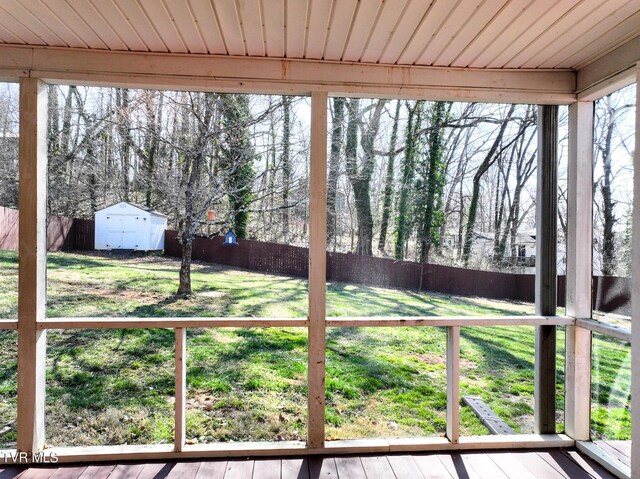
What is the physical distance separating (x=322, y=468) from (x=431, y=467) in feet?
2.08

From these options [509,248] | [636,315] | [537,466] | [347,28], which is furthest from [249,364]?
[636,315]

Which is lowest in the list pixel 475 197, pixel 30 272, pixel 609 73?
pixel 30 272

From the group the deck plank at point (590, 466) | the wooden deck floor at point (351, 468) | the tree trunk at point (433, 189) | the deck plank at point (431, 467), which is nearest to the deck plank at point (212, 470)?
the wooden deck floor at point (351, 468)

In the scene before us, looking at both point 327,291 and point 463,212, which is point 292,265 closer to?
point 327,291

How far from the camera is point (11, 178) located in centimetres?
229

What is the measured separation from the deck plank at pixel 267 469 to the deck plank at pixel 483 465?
1115mm

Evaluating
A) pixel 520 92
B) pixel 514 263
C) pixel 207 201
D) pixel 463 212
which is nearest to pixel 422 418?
pixel 514 263

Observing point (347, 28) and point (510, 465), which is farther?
point (510, 465)

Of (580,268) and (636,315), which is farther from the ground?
(580,268)

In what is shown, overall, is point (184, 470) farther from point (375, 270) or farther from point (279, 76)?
point (279, 76)

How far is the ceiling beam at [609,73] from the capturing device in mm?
2021

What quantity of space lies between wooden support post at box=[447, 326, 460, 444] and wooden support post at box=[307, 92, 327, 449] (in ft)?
2.72

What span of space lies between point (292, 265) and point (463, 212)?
123cm

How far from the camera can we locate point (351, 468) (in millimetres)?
2135
